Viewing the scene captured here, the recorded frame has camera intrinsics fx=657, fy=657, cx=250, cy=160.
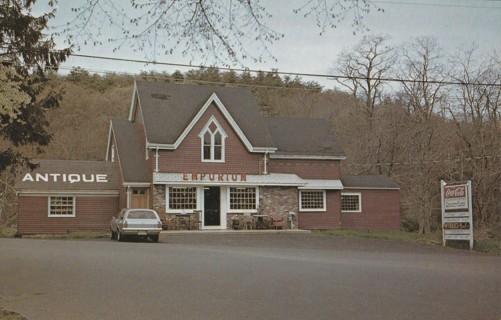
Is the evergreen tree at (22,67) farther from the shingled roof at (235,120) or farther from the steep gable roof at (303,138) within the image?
the steep gable roof at (303,138)

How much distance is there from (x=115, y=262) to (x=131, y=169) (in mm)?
20220

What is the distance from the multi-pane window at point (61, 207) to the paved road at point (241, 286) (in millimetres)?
16191

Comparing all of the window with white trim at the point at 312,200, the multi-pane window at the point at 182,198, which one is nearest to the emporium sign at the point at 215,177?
the multi-pane window at the point at 182,198

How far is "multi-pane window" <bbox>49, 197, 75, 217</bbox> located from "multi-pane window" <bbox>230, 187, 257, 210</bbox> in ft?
30.2

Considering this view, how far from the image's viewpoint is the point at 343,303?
11.0 meters

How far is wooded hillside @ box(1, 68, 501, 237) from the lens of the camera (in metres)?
41.3

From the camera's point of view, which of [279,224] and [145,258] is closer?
[145,258]

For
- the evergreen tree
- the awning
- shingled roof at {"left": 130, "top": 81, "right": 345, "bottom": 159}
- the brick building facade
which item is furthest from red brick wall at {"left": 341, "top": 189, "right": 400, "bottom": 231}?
the evergreen tree

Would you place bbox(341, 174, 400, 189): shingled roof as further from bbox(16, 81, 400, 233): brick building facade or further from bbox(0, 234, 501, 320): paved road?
bbox(0, 234, 501, 320): paved road

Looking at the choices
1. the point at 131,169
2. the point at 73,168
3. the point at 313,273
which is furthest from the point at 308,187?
the point at 313,273

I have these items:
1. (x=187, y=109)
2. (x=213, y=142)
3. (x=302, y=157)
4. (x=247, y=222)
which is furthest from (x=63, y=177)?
(x=302, y=157)

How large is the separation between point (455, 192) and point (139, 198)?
17860 mm

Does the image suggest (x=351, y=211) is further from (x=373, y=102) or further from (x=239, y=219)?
(x=373, y=102)

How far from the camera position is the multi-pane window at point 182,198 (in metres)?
36.3
